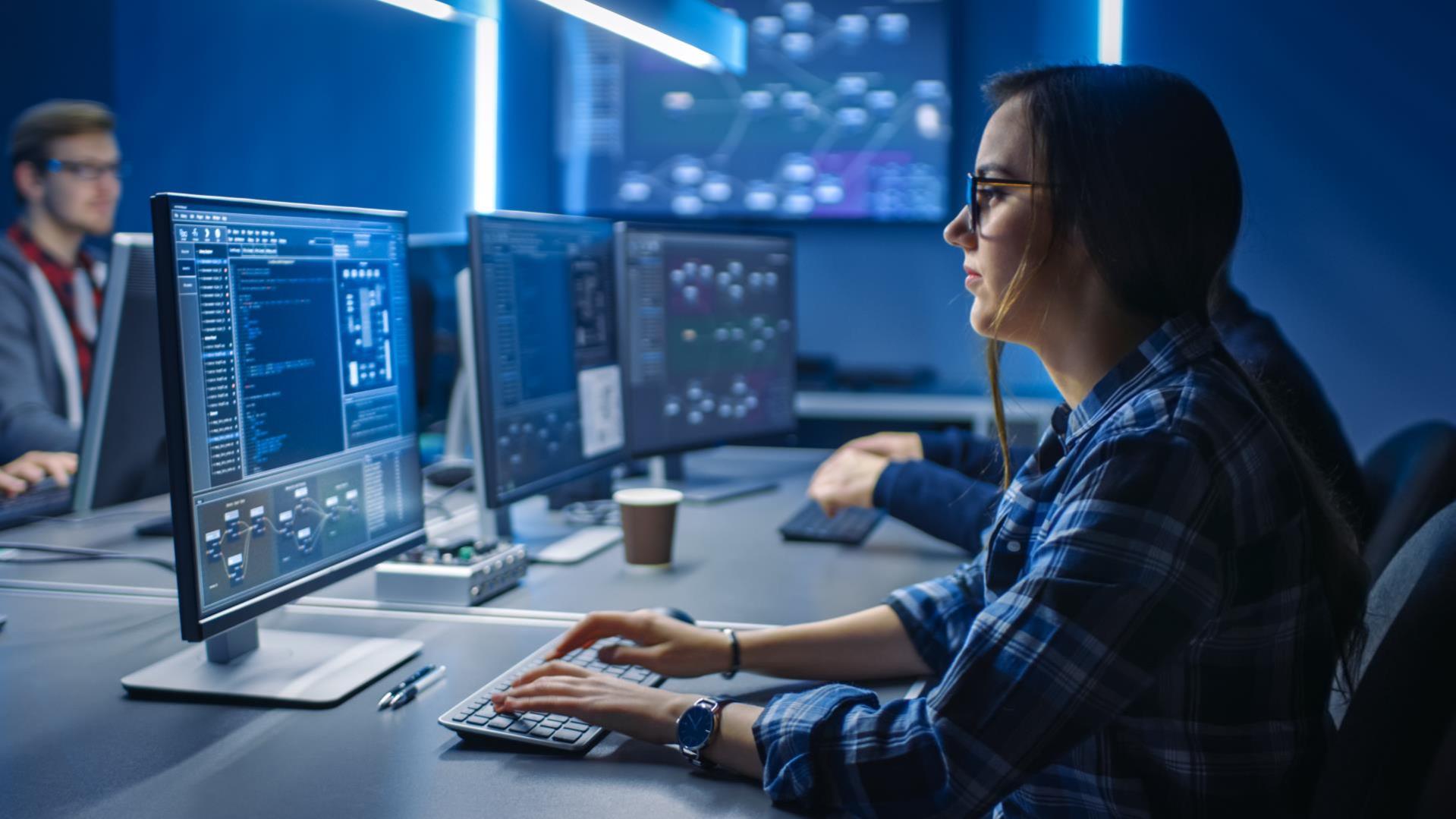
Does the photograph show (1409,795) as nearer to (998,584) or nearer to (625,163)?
(998,584)

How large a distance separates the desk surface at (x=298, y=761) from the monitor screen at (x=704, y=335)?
95cm

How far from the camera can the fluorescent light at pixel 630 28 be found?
1.92m

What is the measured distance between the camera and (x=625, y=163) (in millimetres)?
4219

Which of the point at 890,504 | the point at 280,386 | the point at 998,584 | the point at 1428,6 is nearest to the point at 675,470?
the point at 890,504

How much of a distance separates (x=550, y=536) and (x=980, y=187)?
3.59 ft

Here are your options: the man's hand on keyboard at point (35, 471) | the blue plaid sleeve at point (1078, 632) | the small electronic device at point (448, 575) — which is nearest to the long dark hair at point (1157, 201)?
the blue plaid sleeve at point (1078, 632)

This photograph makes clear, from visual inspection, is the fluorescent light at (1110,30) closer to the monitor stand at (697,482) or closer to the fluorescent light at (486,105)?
the monitor stand at (697,482)

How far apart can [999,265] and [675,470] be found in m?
1.45

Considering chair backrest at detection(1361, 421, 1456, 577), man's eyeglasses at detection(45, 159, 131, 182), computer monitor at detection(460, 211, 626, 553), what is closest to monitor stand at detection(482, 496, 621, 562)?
computer monitor at detection(460, 211, 626, 553)

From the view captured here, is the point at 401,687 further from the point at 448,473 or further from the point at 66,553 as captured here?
the point at 448,473

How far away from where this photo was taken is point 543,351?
6.09 feet

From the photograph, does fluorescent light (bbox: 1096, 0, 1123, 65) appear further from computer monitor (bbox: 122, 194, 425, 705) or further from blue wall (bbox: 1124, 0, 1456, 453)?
computer monitor (bbox: 122, 194, 425, 705)

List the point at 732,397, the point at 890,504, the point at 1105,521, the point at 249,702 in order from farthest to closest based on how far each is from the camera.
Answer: the point at 732,397 < the point at 890,504 < the point at 249,702 < the point at 1105,521

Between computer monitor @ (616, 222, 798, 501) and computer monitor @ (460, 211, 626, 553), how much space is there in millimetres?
61
